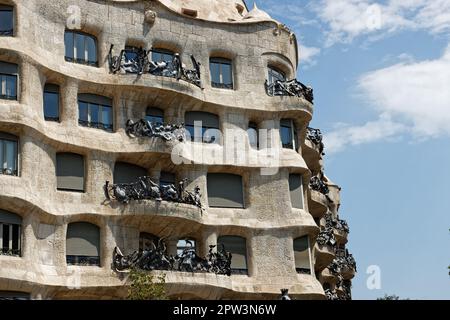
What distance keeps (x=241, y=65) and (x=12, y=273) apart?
52.9 feet

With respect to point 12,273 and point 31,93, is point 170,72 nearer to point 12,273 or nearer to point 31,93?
point 31,93

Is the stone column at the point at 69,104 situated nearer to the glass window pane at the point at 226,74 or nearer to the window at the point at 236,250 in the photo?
the glass window pane at the point at 226,74

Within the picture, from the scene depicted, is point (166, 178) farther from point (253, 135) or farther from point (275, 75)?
point (275, 75)

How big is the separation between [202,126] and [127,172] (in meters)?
4.57

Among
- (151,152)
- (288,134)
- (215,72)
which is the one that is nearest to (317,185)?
(288,134)

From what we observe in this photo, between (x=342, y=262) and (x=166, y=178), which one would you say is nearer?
(x=166, y=178)

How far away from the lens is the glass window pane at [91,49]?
39531 millimetres

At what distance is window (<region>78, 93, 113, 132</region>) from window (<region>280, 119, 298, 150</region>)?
8852mm

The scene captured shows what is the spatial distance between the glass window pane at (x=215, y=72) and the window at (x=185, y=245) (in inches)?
320

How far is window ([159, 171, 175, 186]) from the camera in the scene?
40062 mm

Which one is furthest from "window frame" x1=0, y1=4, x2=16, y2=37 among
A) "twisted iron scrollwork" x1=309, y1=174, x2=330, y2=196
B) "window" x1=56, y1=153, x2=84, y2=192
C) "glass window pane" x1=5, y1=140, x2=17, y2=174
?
"twisted iron scrollwork" x1=309, y1=174, x2=330, y2=196

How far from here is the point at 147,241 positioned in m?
38.6

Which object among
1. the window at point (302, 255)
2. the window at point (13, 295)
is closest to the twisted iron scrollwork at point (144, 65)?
the window at point (302, 255)
